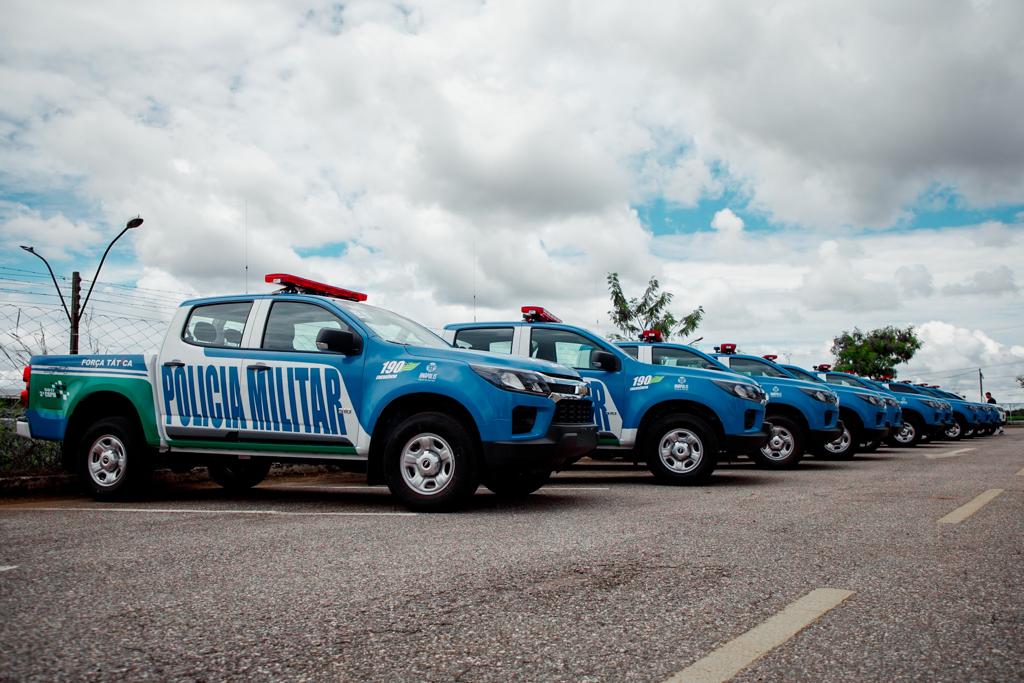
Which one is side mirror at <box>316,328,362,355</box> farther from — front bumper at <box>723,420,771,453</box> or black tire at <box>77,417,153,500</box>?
front bumper at <box>723,420,771,453</box>

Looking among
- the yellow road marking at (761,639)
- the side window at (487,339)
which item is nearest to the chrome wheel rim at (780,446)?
the side window at (487,339)

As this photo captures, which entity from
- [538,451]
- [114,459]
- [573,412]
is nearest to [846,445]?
[573,412]

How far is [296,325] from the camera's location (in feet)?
24.5

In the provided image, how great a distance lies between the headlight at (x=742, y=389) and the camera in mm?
9328

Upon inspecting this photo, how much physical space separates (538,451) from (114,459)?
4.10 meters

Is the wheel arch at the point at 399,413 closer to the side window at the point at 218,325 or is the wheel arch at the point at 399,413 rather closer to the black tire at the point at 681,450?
the side window at the point at 218,325

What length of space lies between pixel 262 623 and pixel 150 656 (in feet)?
1.55

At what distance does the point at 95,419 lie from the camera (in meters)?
8.16

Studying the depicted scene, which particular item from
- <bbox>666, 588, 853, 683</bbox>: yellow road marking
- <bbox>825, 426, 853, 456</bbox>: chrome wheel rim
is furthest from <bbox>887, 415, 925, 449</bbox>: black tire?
<bbox>666, 588, 853, 683</bbox>: yellow road marking

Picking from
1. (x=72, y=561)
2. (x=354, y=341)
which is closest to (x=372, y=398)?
(x=354, y=341)

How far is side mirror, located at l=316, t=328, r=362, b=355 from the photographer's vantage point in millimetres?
6871

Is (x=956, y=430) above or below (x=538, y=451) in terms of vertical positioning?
below

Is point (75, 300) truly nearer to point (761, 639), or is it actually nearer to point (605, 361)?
point (605, 361)

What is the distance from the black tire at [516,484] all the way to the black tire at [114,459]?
3250 millimetres
